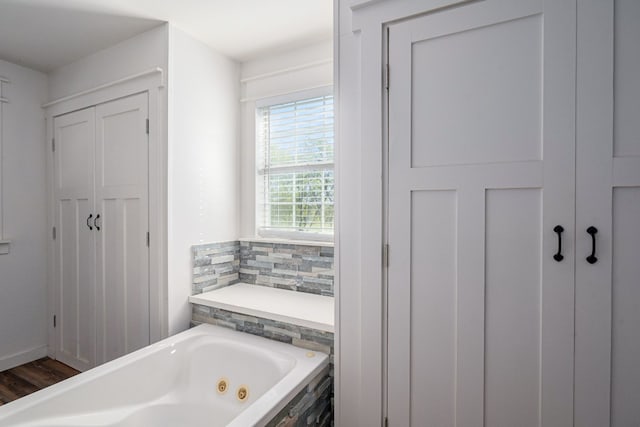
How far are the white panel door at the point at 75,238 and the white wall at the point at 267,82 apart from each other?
3.68 feet

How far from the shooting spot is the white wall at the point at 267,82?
218 cm

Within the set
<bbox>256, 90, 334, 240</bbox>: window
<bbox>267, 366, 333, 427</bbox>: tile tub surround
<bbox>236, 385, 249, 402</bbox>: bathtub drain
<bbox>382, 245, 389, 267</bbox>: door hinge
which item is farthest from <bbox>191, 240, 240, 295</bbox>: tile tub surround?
<bbox>382, 245, 389, 267</bbox>: door hinge

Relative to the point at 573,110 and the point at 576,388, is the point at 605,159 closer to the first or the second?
the point at 573,110

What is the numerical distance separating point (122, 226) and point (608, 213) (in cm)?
261

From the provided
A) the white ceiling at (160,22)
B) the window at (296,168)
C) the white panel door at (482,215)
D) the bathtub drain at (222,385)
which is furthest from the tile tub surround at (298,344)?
the white ceiling at (160,22)

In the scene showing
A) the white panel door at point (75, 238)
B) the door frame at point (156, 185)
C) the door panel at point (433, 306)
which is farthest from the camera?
the white panel door at point (75, 238)

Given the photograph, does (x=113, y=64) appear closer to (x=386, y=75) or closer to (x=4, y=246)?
(x=4, y=246)

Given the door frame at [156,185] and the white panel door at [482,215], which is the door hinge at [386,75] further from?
the door frame at [156,185]

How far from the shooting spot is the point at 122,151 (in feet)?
7.42

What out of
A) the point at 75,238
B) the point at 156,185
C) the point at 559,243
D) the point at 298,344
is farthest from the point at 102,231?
the point at 559,243

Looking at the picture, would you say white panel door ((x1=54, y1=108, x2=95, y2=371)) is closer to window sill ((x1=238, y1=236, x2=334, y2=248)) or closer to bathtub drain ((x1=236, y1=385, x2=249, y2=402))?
window sill ((x1=238, y1=236, x2=334, y2=248))

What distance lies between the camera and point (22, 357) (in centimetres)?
266

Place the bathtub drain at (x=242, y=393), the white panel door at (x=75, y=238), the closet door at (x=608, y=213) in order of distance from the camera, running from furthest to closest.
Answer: the white panel door at (x=75, y=238) < the bathtub drain at (x=242, y=393) < the closet door at (x=608, y=213)

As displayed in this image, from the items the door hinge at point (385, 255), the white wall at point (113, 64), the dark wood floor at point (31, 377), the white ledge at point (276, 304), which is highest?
the white wall at point (113, 64)
